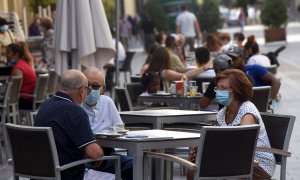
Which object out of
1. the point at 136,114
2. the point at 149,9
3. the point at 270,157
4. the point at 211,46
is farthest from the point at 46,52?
the point at 149,9

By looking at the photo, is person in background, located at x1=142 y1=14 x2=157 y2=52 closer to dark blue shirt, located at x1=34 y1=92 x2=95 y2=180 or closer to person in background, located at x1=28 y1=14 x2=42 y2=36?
person in background, located at x1=28 y1=14 x2=42 y2=36

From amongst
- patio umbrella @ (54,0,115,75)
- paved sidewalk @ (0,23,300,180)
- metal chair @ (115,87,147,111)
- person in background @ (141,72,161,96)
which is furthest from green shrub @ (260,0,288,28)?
metal chair @ (115,87,147,111)

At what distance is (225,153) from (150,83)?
18.1ft

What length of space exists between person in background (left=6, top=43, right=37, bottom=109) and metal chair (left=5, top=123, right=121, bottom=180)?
7.06 meters

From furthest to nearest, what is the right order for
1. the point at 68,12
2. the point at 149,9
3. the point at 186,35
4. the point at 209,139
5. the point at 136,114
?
the point at 149,9 → the point at 186,35 → the point at 68,12 → the point at 136,114 → the point at 209,139

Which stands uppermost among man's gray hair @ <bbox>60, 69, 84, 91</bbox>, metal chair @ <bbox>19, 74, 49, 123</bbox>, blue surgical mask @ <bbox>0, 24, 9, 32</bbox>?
man's gray hair @ <bbox>60, 69, 84, 91</bbox>

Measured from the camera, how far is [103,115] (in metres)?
8.81

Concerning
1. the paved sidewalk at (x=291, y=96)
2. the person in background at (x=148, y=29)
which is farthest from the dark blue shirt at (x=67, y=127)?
the person in background at (x=148, y=29)

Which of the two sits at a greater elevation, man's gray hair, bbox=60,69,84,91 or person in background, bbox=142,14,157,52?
man's gray hair, bbox=60,69,84,91

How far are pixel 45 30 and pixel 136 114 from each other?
13950 millimetres

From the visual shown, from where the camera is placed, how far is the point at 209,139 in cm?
717

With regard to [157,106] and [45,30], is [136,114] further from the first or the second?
[45,30]

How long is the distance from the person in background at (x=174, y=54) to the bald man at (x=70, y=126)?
8867 mm

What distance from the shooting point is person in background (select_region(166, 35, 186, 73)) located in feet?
54.7
